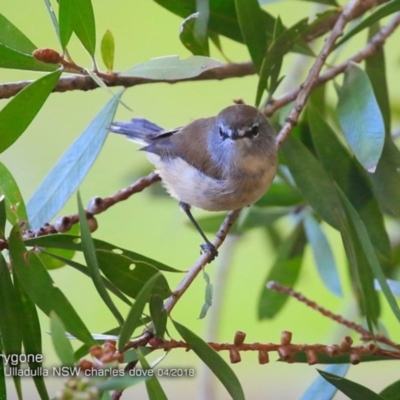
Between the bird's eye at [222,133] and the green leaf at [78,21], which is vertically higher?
the bird's eye at [222,133]

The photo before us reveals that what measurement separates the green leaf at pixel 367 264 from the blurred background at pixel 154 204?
1764 mm

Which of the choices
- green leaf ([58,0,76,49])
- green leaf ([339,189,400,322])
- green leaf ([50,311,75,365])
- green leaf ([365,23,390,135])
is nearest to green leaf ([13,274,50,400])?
green leaf ([50,311,75,365])

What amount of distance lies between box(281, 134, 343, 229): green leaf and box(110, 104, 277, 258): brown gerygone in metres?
0.13

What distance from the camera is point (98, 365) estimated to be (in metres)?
0.63

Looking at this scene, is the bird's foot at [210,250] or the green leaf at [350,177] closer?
the bird's foot at [210,250]

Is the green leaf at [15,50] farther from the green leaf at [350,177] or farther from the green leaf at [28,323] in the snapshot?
the green leaf at [350,177]

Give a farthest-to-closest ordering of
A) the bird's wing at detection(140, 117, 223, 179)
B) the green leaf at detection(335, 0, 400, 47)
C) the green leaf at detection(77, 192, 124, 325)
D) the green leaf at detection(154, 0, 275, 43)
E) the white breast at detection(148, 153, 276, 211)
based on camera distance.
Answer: the bird's wing at detection(140, 117, 223, 179) → the white breast at detection(148, 153, 276, 211) → the green leaf at detection(154, 0, 275, 43) → the green leaf at detection(335, 0, 400, 47) → the green leaf at detection(77, 192, 124, 325)

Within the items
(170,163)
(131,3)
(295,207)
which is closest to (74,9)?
(170,163)

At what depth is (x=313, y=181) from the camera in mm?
1154

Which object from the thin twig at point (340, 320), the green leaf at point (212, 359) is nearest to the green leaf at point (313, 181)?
the thin twig at point (340, 320)

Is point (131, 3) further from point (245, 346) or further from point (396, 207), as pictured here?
point (245, 346)

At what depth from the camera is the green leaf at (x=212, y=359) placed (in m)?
0.78

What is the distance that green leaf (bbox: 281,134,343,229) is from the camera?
3.68 ft

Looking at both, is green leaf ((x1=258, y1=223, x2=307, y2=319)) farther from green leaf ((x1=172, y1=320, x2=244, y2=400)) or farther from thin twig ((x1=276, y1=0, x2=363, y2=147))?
green leaf ((x1=172, y1=320, x2=244, y2=400))
